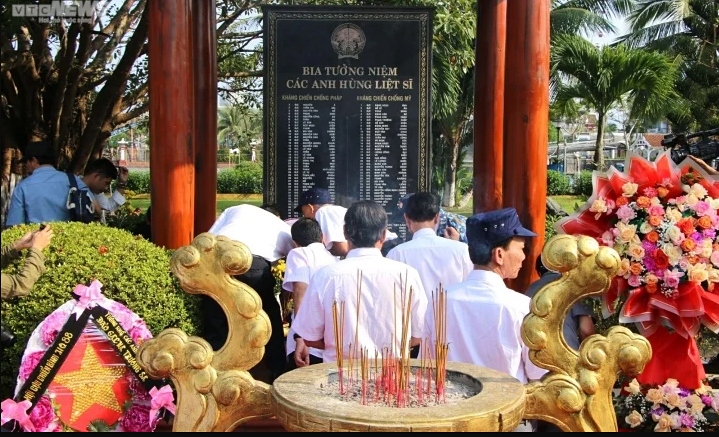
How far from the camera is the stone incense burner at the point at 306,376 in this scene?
301cm

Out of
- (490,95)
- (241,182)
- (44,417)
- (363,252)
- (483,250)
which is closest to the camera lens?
(483,250)

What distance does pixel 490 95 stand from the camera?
7.74 meters

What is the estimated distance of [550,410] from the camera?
304 centimetres

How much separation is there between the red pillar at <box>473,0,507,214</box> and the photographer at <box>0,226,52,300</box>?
13.9ft

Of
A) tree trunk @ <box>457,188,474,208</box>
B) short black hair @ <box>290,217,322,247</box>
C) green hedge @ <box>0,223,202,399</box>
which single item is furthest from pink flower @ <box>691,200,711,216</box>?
tree trunk @ <box>457,188,474,208</box>

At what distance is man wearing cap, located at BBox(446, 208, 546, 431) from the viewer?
3.36m

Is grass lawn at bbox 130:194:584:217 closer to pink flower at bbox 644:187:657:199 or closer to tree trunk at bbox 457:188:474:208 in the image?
tree trunk at bbox 457:188:474:208

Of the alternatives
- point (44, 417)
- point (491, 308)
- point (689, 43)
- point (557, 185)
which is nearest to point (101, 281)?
point (44, 417)

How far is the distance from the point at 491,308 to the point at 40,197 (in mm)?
4226

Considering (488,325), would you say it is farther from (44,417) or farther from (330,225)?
(330,225)

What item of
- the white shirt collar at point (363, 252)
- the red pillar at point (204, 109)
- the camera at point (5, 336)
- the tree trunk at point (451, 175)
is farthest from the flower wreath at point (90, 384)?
the tree trunk at point (451, 175)

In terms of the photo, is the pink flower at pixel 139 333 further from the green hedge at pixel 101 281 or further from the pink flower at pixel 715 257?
the pink flower at pixel 715 257

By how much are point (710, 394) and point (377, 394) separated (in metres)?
2.38

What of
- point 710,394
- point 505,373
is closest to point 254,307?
point 505,373
